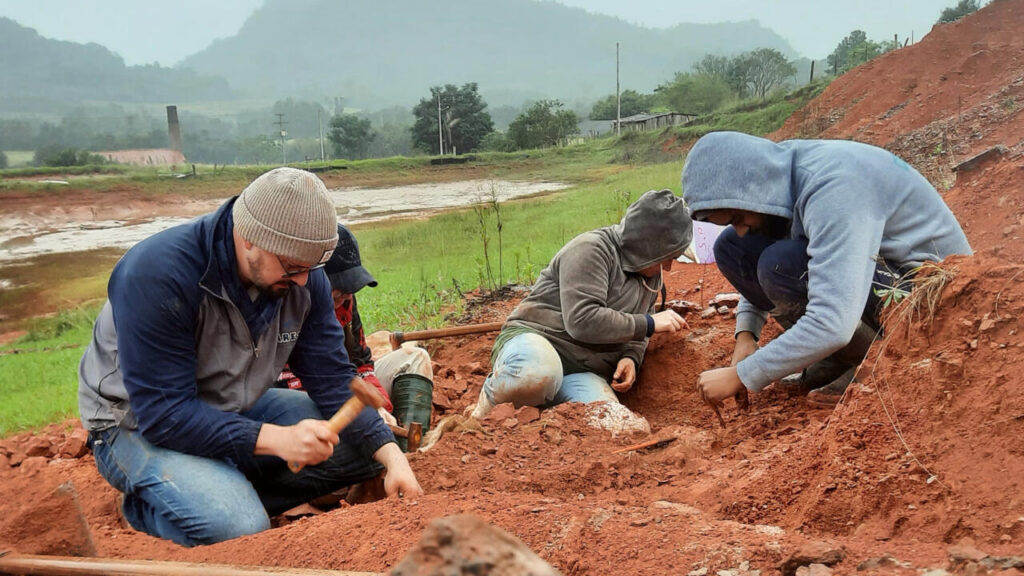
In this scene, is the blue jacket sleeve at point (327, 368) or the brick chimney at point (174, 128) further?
the brick chimney at point (174, 128)

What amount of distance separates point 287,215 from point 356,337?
143cm

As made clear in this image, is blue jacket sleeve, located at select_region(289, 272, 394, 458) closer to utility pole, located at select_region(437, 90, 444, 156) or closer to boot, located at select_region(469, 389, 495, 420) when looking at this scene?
boot, located at select_region(469, 389, 495, 420)

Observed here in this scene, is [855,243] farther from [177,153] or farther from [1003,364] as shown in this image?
[177,153]

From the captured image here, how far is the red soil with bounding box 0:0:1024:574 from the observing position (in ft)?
5.09

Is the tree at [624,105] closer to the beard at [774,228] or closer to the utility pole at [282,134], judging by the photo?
the utility pole at [282,134]

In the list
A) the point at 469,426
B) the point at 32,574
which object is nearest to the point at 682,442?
the point at 469,426

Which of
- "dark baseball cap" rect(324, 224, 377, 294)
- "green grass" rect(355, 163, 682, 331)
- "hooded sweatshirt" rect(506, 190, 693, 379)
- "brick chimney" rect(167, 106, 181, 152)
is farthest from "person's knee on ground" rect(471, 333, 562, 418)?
"brick chimney" rect(167, 106, 181, 152)

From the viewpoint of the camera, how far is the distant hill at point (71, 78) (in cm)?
1136

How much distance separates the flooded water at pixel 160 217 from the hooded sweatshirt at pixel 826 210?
18.0ft

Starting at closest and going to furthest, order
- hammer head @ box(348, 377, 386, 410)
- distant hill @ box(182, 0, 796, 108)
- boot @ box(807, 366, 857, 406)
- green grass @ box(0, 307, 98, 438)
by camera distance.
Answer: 1. hammer head @ box(348, 377, 386, 410)
2. boot @ box(807, 366, 857, 406)
3. green grass @ box(0, 307, 98, 438)
4. distant hill @ box(182, 0, 796, 108)

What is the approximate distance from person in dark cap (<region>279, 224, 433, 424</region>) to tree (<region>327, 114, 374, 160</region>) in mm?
6489

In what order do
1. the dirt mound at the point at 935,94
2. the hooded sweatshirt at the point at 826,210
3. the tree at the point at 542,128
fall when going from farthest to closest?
the tree at the point at 542,128, the dirt mound at the point at 935,94, the hooded sweatshirt at the point at 826,210

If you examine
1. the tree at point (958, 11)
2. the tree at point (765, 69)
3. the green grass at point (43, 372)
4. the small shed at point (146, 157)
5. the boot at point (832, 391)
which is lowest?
the green grass at point (43, 372)

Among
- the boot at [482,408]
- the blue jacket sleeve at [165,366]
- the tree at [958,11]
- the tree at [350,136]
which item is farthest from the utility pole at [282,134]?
the tree at [958,11]
